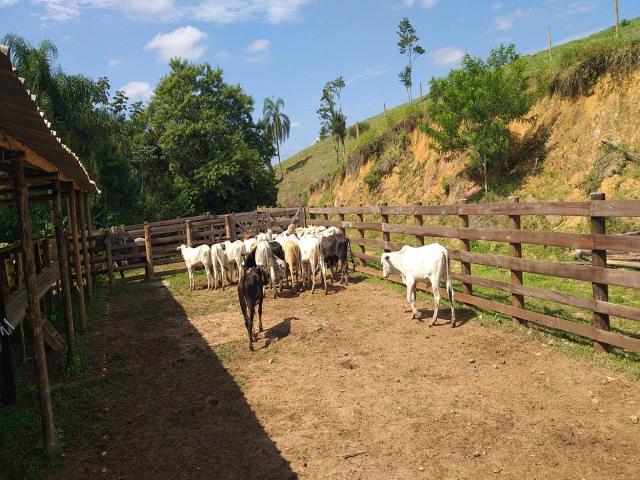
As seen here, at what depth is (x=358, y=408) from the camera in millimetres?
5285

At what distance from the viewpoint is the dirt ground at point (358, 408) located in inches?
165

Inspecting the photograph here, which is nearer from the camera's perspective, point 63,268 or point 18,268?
point 18,268

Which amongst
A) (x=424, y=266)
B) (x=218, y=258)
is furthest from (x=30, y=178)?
(x=424, y=266)

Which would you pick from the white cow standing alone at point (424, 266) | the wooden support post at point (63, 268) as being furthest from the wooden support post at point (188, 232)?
the white cow standing alone at point (424, 266)

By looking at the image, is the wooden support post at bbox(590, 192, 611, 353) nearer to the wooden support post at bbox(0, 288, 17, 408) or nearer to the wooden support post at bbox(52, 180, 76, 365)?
the wooden support post at bbox(0, 288, 17, 408)

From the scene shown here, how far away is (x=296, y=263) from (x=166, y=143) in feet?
75.2

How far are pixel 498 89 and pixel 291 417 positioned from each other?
18.1 m

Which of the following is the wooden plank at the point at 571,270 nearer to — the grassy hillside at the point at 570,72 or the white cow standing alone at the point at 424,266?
the white cow standing alone at the point at 424,266

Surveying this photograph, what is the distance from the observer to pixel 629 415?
459 centimetres

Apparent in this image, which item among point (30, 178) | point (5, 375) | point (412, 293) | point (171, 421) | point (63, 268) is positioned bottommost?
point (171, 421)

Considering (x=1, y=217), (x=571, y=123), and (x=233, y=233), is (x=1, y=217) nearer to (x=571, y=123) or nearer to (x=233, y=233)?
(x=233, y=233)

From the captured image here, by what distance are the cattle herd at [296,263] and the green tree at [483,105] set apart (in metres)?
10.2

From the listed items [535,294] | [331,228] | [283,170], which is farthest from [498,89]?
[283,170]

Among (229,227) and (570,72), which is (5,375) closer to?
(229,227)
